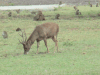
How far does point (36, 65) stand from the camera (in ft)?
28.7

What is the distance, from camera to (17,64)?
8945 mm

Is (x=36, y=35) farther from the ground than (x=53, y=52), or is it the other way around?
(x=36, y=35)

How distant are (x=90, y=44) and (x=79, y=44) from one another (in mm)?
549

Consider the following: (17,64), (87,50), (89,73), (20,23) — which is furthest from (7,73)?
(20,23)

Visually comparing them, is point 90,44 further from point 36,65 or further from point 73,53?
point 36,65

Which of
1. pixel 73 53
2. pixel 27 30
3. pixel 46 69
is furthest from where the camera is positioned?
pixel 27 30

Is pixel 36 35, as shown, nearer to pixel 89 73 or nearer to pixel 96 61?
pixel 96 61

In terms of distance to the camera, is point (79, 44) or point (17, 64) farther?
point (79, 44)

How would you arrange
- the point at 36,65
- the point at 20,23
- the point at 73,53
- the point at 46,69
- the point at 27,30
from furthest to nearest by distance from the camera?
the point at 20,23 < the point at 27,30 < the point at 73,53 < the point at 36,65 < the point at 46,69

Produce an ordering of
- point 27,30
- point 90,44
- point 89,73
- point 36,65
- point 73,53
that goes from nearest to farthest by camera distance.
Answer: point 89,73 < point 36,65 < point 73,53 < point 90,44 < point 27,30

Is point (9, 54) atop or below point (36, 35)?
below

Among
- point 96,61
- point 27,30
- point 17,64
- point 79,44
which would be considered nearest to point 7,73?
point 17,64

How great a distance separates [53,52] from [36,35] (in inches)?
43.2

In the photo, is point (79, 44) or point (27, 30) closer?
point (79, 44)
